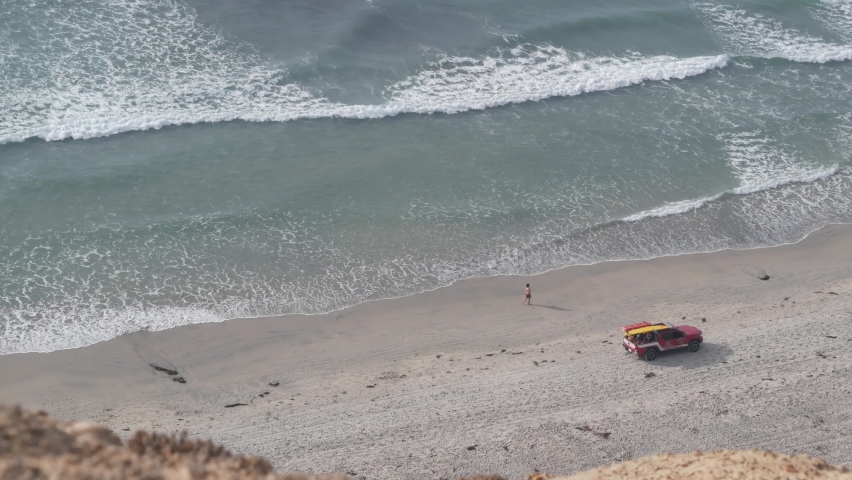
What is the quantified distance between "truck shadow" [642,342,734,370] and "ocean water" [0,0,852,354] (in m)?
5.51

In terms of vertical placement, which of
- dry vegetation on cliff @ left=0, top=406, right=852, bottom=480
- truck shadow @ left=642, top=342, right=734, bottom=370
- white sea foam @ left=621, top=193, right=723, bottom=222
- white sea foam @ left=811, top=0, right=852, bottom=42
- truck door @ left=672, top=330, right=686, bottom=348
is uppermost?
white sea foam @ left=811, top=0, right=852, bottom=42

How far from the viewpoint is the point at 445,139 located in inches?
1406

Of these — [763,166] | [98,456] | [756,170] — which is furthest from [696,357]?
[98,456]

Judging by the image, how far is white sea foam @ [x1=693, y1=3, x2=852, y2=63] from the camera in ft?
139

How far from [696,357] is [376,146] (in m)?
16.3

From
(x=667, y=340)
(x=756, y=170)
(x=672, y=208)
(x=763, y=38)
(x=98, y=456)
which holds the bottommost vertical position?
(x=667, y=340)

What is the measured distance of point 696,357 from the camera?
972 inches

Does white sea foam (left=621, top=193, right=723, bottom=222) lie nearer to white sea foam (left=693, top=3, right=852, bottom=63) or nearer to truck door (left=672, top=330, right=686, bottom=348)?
truck door (left=672, top=330, right=686, bottom=348)

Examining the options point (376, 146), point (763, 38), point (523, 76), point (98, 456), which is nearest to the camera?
point (98, 456)

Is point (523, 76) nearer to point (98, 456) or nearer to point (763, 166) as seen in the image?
point (763, 166)

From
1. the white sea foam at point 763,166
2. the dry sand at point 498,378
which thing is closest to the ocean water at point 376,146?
the white sea foam at point 763,166

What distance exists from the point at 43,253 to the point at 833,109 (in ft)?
110

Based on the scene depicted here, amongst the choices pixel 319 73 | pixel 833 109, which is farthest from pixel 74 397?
pixel 833 109

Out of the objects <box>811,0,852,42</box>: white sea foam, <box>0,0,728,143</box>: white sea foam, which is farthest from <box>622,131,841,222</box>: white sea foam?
<box>811,0,852,42</box>: white sea foam
